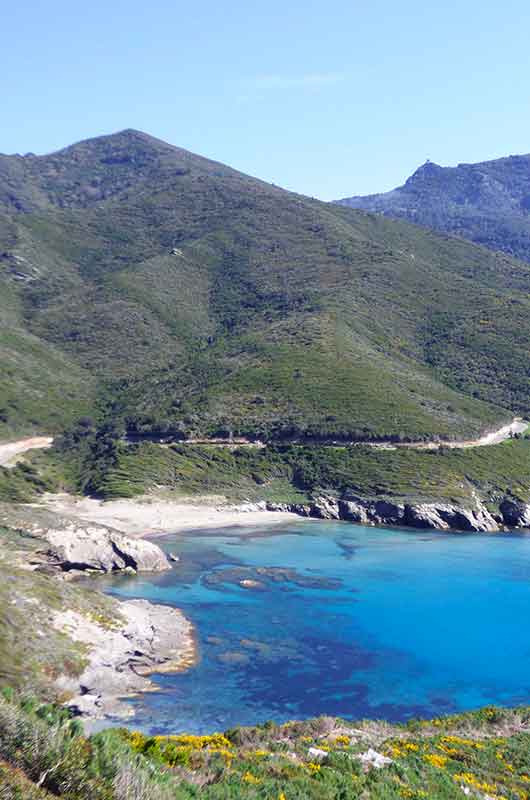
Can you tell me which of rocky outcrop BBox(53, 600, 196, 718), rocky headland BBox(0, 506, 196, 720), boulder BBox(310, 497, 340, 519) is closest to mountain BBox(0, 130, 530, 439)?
boulder BBox(310, 497, 340, 519)

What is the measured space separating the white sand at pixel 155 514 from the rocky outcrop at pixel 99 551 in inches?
302

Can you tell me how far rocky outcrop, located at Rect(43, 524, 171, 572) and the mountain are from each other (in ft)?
97.8

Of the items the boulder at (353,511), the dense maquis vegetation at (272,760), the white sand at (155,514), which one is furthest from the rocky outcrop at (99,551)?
the dense maquis vegetation at (272,760)

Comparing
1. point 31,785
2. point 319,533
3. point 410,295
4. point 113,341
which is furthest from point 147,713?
point 410,295

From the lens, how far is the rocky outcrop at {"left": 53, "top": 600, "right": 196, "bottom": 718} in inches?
1049

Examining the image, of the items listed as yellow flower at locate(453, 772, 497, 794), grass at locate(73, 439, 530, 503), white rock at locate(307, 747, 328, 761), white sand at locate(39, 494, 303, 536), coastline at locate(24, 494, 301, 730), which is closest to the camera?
yellow flower at locate(453, 772, 497, 794)

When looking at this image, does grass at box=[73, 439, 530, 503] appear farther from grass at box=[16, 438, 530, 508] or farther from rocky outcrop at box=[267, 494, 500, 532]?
rocky outcrop at box=[267, 494, 500, 532]

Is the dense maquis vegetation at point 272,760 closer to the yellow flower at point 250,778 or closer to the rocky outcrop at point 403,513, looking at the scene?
the yellow flower at point 250,778

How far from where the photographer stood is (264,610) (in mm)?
40500

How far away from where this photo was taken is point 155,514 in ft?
201

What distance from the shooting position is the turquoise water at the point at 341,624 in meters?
28.6

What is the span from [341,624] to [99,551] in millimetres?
16766

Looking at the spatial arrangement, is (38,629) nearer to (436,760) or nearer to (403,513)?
(436,760)

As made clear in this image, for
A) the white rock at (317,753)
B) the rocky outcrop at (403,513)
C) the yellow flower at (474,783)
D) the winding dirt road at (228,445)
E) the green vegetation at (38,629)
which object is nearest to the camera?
the yellow flower at (474,783)
